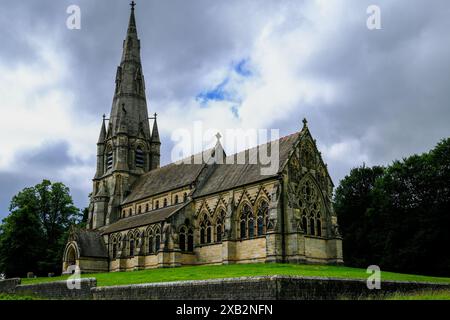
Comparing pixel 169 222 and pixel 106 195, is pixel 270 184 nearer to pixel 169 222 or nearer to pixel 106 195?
pixel 169 222

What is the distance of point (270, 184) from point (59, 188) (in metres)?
41.9

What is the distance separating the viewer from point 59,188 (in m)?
76.8

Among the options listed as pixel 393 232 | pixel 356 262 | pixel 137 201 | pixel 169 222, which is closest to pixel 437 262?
pixel 393 232

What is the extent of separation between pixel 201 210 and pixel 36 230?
2780 centimetres

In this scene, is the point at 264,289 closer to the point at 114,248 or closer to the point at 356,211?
the point at 114,248

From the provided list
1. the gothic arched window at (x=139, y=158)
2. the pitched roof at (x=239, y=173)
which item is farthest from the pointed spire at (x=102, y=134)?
the pitched roof at (x=239, y=173)

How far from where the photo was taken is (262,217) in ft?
155

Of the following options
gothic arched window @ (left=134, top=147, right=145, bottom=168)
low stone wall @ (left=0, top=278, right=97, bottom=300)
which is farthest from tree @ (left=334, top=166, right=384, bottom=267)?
low stone wall @ (left=0, top=278, right=97, bottom=300)

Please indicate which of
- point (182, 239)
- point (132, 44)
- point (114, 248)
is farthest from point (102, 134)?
point (182, 239)

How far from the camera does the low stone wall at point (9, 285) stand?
130 ft

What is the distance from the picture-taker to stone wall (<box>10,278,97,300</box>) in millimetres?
28844

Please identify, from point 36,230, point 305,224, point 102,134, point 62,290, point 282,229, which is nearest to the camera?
point 62,290

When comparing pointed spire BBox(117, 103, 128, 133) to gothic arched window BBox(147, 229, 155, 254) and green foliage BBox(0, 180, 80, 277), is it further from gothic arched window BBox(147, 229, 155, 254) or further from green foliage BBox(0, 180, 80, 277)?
gothic arched window BBox(147, 229, 155, 254)
